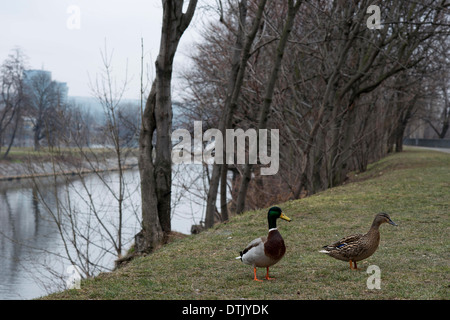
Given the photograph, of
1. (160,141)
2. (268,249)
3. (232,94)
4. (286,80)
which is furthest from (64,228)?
(268,249)

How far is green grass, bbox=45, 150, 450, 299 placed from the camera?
635 cm

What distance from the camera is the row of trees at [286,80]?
13586 millimetres

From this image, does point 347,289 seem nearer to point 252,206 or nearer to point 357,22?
point 357,22

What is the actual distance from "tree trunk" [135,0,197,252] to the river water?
164 centimetres

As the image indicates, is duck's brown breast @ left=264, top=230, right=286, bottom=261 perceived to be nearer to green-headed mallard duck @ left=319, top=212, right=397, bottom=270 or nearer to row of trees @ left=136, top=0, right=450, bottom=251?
green-headed mallard duck @ left=319, top=212, right=397, bottom=270

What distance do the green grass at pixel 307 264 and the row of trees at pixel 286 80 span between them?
2.89 metres

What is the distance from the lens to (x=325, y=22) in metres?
19.8

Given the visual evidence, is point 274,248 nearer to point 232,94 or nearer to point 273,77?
point 273,77

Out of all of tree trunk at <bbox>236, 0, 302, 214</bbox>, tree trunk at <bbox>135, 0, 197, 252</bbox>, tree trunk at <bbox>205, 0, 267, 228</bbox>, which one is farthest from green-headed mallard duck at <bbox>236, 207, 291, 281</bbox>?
tree trunk at <bbox>236, 0, 302, 214</bbox>

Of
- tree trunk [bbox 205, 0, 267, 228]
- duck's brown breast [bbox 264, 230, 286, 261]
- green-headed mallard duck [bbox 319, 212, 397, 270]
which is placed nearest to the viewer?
duck's brown breast [bbox 264, 230, 286, 261]

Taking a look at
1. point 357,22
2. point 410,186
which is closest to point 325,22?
point 357,22

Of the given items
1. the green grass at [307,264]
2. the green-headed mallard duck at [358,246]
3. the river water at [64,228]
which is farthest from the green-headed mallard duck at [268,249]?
the river water at [64,228]

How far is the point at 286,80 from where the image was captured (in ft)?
68.3
